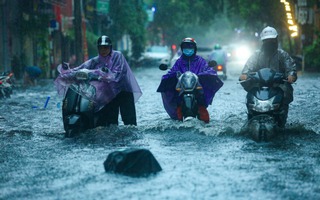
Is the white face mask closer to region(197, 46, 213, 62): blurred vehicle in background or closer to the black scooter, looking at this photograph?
the black scooter

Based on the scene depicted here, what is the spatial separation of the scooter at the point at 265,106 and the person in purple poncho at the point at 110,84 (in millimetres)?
1915

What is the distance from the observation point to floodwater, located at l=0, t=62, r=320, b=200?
21.6ft

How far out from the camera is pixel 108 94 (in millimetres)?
11031

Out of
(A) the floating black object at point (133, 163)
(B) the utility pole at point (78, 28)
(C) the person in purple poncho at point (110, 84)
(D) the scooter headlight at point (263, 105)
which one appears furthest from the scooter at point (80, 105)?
(B) the utility pole at point (78, 28)

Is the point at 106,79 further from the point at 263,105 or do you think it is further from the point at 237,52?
the point at 237,52

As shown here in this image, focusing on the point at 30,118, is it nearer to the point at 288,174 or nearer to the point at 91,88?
the point at 91,88

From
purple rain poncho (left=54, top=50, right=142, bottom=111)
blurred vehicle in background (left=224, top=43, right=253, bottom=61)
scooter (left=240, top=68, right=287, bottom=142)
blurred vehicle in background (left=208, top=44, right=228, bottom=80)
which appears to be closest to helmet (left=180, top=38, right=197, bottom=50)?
purple rain poncho (left=54, top=50, right=142, bottom=111)

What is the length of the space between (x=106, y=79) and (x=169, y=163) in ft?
10.1

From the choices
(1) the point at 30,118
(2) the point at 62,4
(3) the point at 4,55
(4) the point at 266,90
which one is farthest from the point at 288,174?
(2) the point at 62,4

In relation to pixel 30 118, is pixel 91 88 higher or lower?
higher

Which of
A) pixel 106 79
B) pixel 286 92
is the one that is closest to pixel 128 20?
pixel 106 79

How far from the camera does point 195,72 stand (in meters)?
12.2

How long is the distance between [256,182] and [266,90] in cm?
340

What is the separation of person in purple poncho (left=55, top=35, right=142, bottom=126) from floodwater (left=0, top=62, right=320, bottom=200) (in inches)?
14.6
